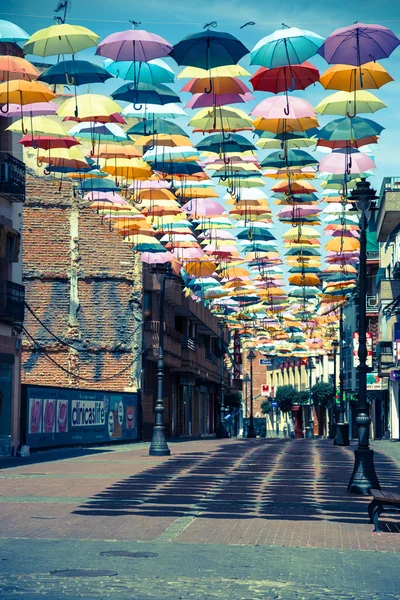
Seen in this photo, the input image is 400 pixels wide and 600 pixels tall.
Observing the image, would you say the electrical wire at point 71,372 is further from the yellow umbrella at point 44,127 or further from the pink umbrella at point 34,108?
the pink umbrella at point 34,108

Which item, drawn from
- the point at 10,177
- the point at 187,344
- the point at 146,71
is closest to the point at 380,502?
the point at 146,71

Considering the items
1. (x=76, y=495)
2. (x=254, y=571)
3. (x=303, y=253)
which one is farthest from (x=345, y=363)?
(x=254, y=571)

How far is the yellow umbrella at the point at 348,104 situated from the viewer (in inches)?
776

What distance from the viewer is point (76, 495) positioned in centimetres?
2003

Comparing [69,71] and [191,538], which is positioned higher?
[69,71]

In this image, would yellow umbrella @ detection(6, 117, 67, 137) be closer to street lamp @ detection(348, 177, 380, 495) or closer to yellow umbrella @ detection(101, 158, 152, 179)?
yellow umbrella @ detection(101, 158, 152, 179)

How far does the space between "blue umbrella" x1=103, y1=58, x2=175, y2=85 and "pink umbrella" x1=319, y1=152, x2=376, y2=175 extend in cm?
398

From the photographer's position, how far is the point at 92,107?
20.5 m

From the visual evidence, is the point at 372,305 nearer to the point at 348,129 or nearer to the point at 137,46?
the point at 348,129

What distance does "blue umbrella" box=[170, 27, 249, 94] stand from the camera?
1792 centimetres

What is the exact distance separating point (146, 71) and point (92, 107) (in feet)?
4.11

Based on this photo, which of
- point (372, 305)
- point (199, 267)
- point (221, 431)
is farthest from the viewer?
point (372, 305)

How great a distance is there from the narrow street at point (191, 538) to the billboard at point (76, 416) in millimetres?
12015

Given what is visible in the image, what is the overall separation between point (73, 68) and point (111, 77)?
2.97 feet
